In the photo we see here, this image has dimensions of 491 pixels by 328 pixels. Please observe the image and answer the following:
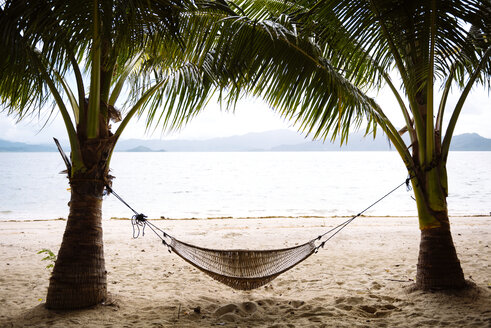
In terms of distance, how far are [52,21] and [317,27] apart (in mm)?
1463

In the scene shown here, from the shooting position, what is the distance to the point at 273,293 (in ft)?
9.78

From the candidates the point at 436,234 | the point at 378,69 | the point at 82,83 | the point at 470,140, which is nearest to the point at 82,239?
the point at 82,83

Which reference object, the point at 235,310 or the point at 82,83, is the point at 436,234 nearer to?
the point at 235,310

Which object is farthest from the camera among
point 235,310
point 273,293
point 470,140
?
point 470,140

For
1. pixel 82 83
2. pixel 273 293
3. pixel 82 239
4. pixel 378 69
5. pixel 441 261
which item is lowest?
pixel 273 293

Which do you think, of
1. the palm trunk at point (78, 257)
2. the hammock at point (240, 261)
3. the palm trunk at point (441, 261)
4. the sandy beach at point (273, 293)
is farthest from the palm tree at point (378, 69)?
the palm trunk at point (78, 257)

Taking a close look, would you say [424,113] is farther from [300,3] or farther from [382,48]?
[300,3]

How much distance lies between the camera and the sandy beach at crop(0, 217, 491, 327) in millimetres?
2336

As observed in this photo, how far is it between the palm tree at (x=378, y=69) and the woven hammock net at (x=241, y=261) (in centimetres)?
86

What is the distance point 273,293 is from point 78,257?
1.45 meters

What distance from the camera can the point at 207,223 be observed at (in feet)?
24.4

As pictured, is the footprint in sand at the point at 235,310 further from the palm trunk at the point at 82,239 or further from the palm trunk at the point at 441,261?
the palm trunk at the point at 441,261

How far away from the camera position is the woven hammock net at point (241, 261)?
2469mm

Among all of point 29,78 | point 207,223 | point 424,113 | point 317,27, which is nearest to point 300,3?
point 317,27
